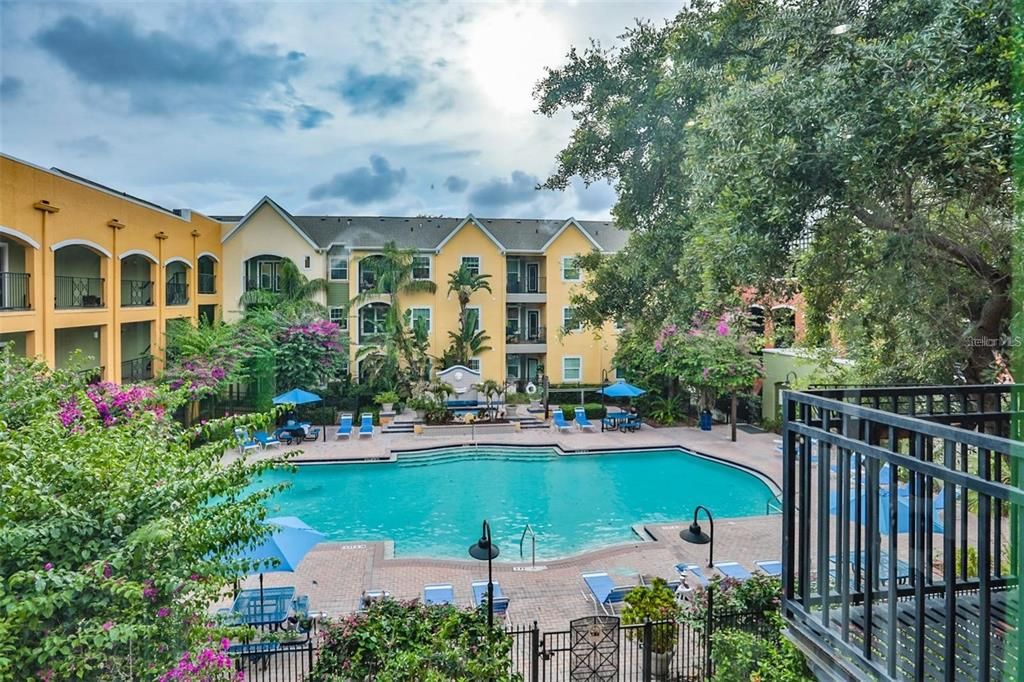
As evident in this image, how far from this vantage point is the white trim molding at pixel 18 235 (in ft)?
46.0

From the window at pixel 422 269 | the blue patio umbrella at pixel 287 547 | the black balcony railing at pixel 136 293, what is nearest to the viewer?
the blue patio umbrella at pixel 287 547

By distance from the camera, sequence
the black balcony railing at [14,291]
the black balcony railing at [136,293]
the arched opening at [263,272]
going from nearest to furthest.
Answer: the black balcony railing at [14,291], the black balcony railing at [136,293], the arched opening at [263,272]

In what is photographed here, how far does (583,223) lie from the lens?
1321 inches

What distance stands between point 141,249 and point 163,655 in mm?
20000

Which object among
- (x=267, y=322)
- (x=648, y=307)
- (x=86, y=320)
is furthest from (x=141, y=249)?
(x=648, y=307)

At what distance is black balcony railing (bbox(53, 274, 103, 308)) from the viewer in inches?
715

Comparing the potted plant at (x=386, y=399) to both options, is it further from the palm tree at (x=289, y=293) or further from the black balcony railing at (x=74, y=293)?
the black balcony railing at (x=74, y=293)

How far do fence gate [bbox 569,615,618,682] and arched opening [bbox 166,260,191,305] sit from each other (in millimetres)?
22058

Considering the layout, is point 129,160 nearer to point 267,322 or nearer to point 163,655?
point 267,322

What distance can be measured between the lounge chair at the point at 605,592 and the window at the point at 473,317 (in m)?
18.0

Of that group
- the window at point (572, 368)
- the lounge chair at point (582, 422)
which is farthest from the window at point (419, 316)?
the lounge chair at point (582, 422)

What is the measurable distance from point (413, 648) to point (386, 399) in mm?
19391

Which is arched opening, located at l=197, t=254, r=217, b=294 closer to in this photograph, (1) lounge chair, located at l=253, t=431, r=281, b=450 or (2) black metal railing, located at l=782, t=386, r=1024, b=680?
(1) lounge chair, located at l=253, t=431, r=281, b=450

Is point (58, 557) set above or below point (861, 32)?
below
